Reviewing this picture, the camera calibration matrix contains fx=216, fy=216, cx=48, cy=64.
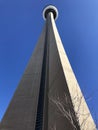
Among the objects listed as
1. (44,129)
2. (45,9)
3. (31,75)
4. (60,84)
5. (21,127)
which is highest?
(45,9)

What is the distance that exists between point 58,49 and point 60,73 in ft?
19.5

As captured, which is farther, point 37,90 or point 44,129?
point 37,90

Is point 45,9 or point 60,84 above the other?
point 45,9

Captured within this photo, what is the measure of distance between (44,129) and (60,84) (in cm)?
423

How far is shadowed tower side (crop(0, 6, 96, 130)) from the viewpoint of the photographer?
14922 mm

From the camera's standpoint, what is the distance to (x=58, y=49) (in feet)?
83.6

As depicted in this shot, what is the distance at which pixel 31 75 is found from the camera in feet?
89.7

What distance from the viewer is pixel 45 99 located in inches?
814

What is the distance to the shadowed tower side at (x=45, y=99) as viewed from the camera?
1492 cm

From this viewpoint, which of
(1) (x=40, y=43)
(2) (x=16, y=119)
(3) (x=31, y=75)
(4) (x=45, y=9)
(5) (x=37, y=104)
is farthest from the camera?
(4) (x=45, y=9)

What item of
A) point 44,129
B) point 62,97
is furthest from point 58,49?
point 44,129

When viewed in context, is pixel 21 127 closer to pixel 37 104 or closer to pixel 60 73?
pixel 37 104

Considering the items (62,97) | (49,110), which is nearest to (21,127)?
(49,110)

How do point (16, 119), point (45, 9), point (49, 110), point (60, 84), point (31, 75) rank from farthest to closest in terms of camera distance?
point (45, 9) < point (31, 75) < point (16, 119) < point (60, 84) < point (49, 110)
